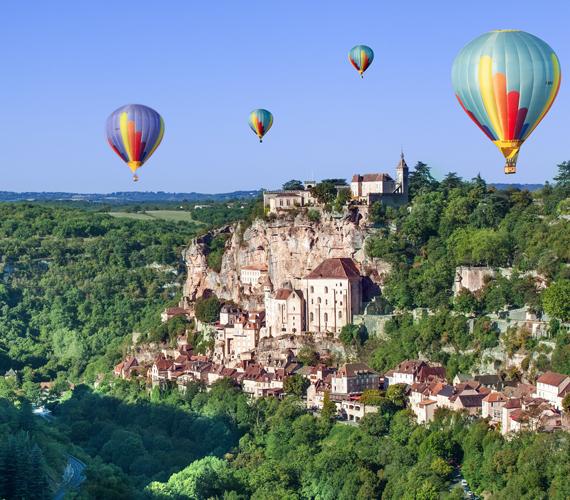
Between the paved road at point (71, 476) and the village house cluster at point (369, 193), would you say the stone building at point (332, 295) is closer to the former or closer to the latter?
the village house cluster at point (369, 193)

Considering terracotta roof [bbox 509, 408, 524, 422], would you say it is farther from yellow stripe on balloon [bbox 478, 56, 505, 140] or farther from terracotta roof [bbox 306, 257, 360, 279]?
terracotta roof [bbox 306, 257, 360, 279]

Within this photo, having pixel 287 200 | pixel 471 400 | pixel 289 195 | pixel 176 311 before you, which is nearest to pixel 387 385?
pixel 471 400

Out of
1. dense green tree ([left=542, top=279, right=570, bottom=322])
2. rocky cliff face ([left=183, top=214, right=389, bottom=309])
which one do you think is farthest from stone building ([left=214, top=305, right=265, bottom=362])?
dense green tree ([left=542, top=279, right=570, bottom=322])

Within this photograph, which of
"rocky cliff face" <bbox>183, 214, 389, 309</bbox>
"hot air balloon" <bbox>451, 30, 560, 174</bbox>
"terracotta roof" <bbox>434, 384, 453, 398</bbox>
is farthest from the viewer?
"rocky cliff face" <bbox>183, 214, 389, 309</bbox>

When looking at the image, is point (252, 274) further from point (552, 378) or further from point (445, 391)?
point (552, 378)

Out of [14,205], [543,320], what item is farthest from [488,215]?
[14,205]
